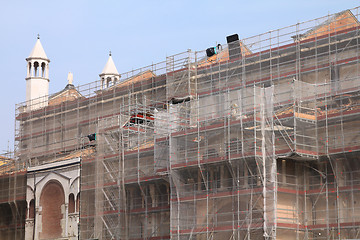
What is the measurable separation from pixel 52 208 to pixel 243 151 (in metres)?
20.9

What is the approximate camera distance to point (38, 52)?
67.4 metres

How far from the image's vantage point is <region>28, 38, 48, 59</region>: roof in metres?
67.0

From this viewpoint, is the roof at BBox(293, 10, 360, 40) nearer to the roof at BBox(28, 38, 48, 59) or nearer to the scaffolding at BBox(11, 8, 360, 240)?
the scaffolding at BBox(11, 8, 360, 240)

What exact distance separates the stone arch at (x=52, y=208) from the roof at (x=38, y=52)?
17.7 meters

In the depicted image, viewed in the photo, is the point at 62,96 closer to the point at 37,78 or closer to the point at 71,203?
the point at 37,78

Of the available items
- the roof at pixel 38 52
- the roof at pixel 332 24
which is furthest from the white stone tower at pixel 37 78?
the roof at pixel 332 24

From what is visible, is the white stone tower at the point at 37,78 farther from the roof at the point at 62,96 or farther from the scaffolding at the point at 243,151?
the scaffolding at the point at 243,151

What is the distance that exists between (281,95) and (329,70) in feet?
10.5

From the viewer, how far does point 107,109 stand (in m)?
56.5

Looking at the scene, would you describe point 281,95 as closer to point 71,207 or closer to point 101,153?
point 101,153

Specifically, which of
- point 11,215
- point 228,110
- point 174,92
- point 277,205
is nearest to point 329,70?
point 228,110

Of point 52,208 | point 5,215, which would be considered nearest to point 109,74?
point 5,215

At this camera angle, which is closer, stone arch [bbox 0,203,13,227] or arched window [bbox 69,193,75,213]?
arched window [bbox 69,193,75,213]

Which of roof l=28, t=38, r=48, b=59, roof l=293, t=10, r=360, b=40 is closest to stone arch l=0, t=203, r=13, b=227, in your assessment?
roof l=28, t=38, r=48, b=59
